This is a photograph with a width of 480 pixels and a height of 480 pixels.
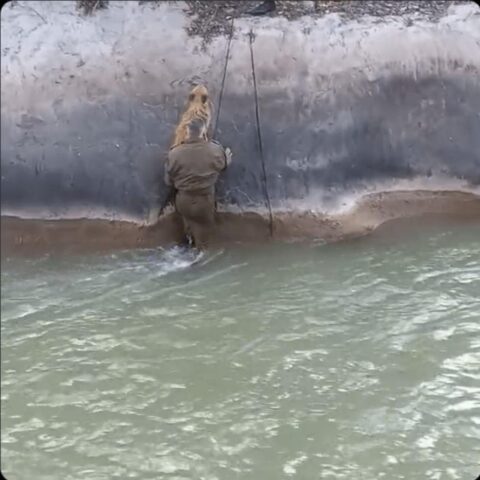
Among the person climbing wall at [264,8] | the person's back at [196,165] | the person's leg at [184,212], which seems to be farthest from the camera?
the person climbing wall at [264,8]

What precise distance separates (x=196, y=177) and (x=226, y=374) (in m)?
1.85

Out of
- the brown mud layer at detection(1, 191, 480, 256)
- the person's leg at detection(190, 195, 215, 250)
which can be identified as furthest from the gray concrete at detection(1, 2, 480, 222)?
the person's leg at detection(190, 195, 215, 250)

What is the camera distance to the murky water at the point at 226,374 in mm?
1952

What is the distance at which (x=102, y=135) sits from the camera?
234 cm

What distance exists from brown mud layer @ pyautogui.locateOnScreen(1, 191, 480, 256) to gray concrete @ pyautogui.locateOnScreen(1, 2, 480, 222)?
54mm

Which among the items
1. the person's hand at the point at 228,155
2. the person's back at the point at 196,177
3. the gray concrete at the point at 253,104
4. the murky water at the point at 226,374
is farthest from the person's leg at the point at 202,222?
the person's hand at the point at 228,155

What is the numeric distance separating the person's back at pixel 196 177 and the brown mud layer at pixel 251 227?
94mm

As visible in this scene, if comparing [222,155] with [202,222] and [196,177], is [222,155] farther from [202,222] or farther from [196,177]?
[202,222]

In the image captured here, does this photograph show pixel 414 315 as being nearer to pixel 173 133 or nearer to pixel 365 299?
pixel 365 299

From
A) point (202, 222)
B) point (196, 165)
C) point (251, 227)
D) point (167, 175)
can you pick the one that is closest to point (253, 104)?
point (196, 165)

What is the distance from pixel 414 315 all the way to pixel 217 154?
1.41 m

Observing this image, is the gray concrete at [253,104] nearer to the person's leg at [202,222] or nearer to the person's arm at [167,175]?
the person's arm at [167,175]

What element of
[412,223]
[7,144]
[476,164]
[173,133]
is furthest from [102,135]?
[476,164]

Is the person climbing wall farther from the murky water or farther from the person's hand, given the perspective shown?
the murky water
